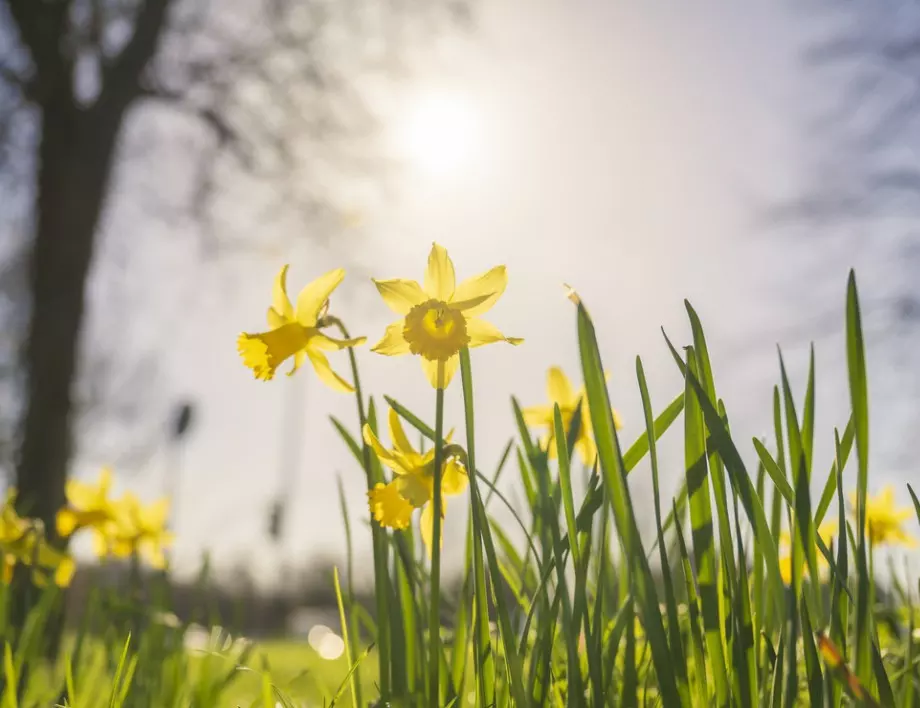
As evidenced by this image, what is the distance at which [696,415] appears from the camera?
80 centimetres

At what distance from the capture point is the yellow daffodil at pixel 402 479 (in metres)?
0.90

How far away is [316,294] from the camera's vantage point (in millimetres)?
1012

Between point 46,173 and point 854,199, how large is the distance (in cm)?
572

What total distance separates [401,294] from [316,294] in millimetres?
162

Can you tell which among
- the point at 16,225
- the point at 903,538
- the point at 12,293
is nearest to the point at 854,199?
the point at 903,538

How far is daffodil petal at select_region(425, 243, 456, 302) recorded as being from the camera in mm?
896

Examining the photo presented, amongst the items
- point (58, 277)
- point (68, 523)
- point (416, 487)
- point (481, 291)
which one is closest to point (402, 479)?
point (416, 487)

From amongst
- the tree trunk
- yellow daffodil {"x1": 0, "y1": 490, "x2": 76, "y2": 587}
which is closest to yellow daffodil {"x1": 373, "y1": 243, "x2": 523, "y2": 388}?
yellow daffodil {"x1": 0, "y1": 490, "x2": 76, "y2": 587}

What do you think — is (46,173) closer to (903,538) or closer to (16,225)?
(16,225)

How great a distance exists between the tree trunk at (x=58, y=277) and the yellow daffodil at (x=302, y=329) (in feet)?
11.4

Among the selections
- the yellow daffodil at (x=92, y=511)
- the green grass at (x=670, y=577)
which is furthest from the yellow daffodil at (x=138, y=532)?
the green grass at (x=670, y=577)

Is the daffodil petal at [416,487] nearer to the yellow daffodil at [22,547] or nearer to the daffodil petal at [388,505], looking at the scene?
the daffodil petal at [388,505]

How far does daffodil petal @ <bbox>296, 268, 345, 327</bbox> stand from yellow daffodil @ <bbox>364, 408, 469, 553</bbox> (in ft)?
0.60

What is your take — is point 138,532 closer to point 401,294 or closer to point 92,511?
point 92,511
